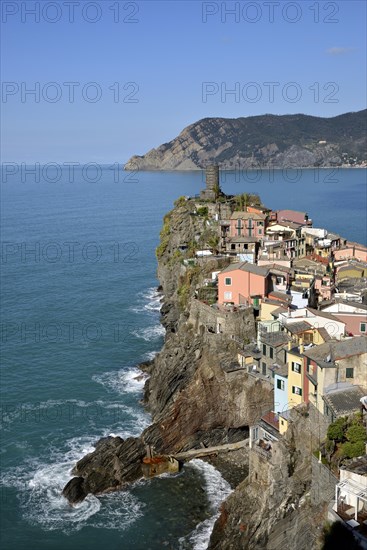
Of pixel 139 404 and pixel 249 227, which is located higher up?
pixel 249 227

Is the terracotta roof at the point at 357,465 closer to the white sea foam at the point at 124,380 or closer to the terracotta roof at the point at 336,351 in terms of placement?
the terracotta roof at the point at 336,351

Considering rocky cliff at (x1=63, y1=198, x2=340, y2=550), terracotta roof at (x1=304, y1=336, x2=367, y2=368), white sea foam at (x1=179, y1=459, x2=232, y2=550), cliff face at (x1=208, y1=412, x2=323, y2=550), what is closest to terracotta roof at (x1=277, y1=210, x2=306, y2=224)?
rocky cliff at (x1=63, y1=198, x2=340, y2=550)

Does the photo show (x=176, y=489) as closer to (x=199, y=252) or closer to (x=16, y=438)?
(x=16, y=438)

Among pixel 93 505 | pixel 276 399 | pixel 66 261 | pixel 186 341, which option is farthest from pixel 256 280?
pixel 66 261

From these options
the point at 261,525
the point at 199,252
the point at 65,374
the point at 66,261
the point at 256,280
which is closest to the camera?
the point at 261,525

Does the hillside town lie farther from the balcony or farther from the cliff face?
the cliff face

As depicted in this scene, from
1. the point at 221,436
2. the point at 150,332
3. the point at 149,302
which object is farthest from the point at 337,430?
the point at 149,302

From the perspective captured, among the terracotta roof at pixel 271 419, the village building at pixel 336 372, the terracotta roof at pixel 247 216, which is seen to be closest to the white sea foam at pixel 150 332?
the terracotta roof at pixel 247 216
